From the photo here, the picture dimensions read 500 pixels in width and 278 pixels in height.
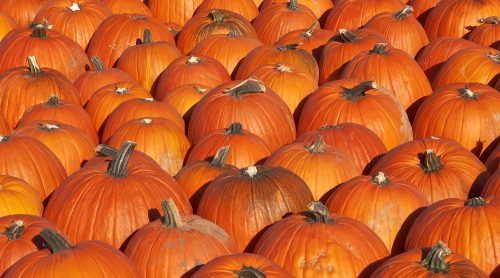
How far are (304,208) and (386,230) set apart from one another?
0.48 metres

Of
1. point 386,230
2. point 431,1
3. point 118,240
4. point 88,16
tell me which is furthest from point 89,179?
point 431,1

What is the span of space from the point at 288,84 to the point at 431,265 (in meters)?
3.13

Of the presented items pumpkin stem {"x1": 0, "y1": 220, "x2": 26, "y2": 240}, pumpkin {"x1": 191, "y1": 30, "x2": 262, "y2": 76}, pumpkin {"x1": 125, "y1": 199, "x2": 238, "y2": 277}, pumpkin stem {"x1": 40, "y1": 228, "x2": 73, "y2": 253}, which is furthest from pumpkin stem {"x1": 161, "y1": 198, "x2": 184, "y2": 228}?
pumpkin {"x1": 191, "y1": 30, "x2": 262, "y2": 76}

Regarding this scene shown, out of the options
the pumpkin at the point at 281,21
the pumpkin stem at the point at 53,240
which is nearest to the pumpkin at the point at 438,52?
the pumpkin at the point at 281,21

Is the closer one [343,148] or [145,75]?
[343,148]

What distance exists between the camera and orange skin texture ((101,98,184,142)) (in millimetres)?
6508

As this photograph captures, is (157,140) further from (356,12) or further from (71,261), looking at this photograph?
(356,12)

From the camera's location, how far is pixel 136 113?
21.4 ft

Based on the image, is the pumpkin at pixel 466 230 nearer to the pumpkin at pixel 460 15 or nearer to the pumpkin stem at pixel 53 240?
the pumpkin stem at pixel 53 240

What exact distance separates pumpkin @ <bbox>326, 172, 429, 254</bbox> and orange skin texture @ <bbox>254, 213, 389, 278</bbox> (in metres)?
0.39

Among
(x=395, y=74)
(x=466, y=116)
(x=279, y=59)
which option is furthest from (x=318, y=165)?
(x=279, y=59)

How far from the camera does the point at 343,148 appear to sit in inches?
235

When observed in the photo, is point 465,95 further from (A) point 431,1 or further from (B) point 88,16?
(B) point 88,16

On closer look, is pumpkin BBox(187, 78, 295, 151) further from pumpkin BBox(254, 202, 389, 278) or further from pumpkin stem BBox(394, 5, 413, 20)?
pumpkin stem BBox(394, 5, 413, 20)
